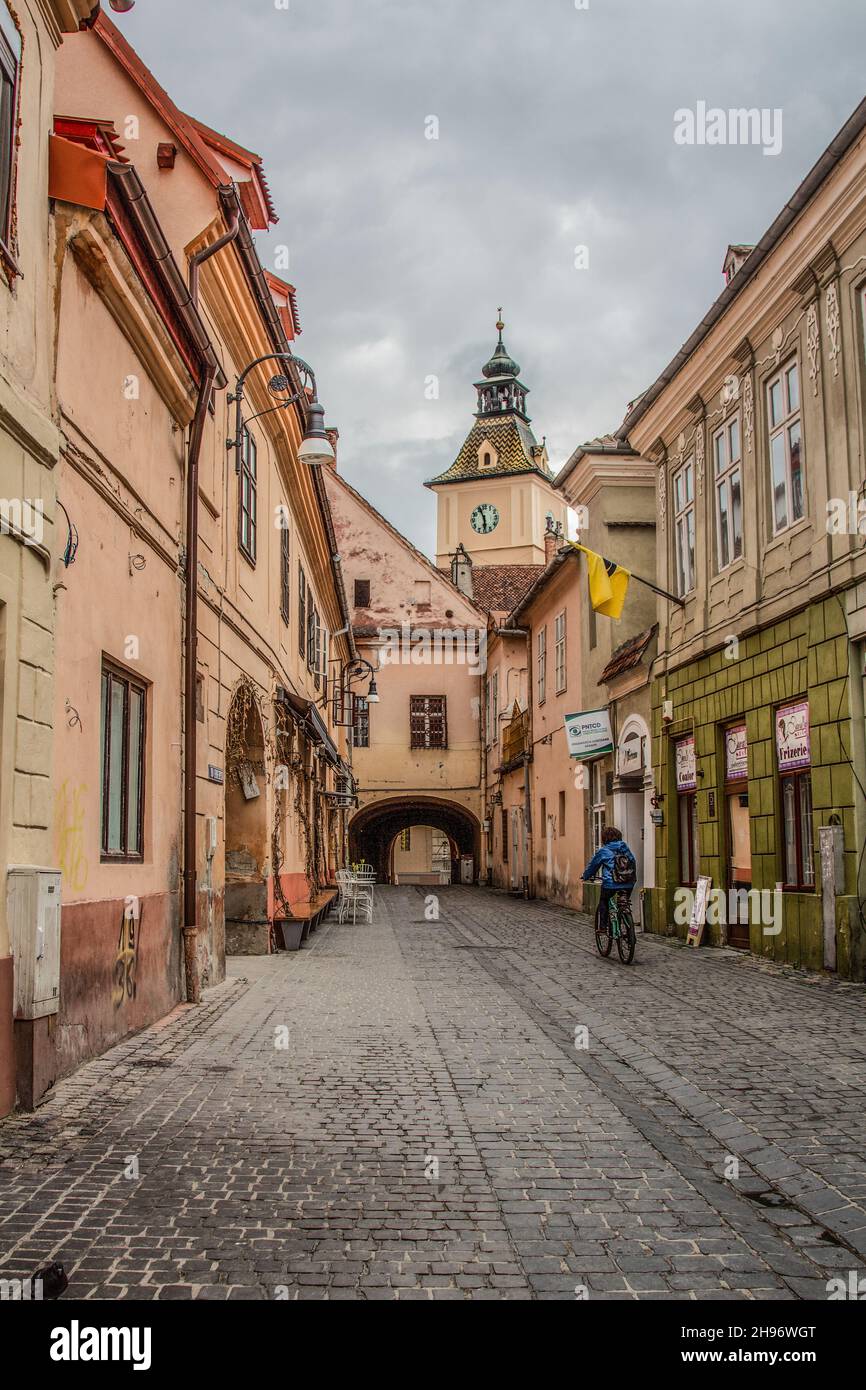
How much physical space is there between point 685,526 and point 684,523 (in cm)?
7

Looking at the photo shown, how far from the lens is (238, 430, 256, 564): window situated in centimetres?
1484

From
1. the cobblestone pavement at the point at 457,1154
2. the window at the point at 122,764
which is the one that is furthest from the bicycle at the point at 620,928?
the window at the point at 122,764

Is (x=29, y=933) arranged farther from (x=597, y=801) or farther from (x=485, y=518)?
(x=485, y=518)

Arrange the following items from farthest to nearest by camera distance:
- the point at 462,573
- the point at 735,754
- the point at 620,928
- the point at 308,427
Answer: the point at 462,573, the point at 735,754, the point at 620,928, the point at 308,427

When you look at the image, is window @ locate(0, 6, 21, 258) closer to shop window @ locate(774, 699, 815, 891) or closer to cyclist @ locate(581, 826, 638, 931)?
shop window @ locate(774, 699, 815, 891)

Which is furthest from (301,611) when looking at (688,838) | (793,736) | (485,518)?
(485,518)

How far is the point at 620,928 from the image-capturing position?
576 inches

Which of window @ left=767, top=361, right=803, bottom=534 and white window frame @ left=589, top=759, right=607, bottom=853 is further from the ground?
window @ left=767, top=361, right=803, bottom=534

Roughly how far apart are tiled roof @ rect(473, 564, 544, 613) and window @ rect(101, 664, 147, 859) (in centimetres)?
4134

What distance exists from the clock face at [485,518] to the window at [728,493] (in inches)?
2282

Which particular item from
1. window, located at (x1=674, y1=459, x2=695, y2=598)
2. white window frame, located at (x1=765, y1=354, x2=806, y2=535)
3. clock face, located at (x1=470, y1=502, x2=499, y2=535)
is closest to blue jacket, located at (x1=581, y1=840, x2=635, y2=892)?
white window frame, located at (x1=765, y1=354, x2=806, y2=535)

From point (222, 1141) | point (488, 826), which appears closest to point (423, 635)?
point (488, 826)

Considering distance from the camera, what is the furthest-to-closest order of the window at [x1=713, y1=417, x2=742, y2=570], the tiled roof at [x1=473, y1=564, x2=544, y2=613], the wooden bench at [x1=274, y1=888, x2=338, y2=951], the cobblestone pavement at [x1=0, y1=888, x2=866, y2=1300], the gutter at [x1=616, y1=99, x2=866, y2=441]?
the tiled roof at [x1=473, y1=564, x2=544, y2=613]
the wooden bench at [x1=274, y1=888, x2=338, y2=951]
the window at [x1=713, y1=417, x2=742, y2=570]
the gutter at [x1=616, y1=99, x2=866, y2=441]
the cobblestone pavement at [x1=0, y1=888, x2=866, y2=1300]
